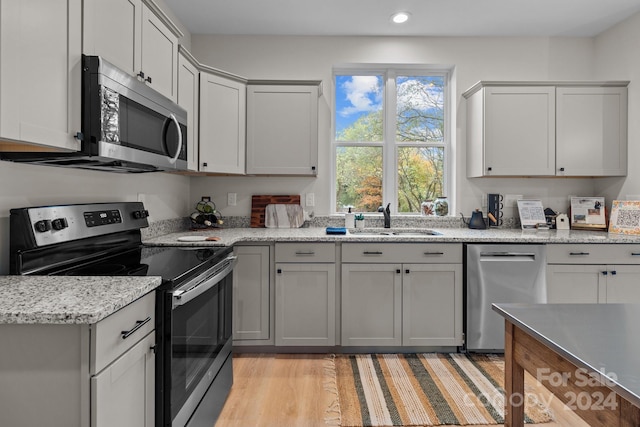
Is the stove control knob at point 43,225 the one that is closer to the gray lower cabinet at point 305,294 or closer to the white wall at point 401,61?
the gray lower cabinet at point 305,294

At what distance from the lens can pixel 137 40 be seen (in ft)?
5.92

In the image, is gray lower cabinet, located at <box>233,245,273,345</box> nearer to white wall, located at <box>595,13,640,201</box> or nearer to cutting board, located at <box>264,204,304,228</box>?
cutting board, located at <box>264,204,304,228</box>

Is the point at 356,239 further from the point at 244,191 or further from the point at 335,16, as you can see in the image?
the point at 335,16

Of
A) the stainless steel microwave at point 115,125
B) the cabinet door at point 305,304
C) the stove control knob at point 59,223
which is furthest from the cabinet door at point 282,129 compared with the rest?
the stove control knob at point 59,223

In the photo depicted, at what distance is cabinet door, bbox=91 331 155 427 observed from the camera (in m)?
0.98

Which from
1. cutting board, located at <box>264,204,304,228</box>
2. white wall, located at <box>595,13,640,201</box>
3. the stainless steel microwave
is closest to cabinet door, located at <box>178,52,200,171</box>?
the stainless steel microwave

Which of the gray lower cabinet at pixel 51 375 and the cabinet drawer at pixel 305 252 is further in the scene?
the cabinet drawer at pixel 305 252

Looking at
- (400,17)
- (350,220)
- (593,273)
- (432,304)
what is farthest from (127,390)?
(400,17)

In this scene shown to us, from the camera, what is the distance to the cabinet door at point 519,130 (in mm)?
3029

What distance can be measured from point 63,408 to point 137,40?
1.62 m

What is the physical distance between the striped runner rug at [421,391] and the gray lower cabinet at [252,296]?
60cm

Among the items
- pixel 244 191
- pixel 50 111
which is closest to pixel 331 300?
pixel 244 191

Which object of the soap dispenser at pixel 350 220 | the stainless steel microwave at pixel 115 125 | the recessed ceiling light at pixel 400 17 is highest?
the recessed ceiling light at pixel 400 17

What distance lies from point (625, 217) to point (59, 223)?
384 centimetres
